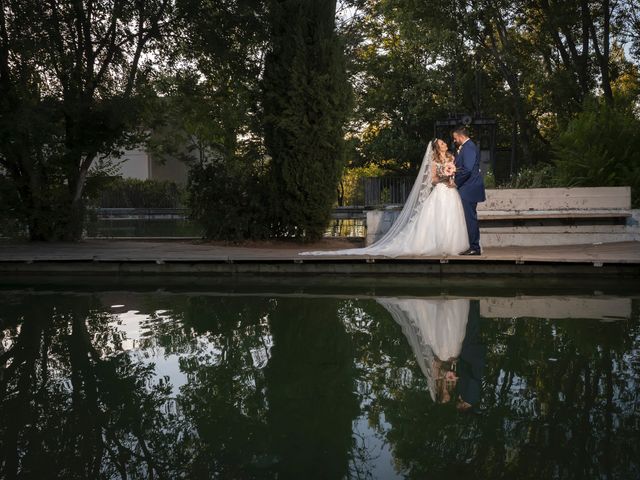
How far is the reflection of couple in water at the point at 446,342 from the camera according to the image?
4.91 m

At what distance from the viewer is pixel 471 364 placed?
557 cm

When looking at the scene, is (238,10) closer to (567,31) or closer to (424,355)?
(424,355)

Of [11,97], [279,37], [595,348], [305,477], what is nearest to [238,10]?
[279,37]

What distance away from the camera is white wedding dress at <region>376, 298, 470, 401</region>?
19.1 feet

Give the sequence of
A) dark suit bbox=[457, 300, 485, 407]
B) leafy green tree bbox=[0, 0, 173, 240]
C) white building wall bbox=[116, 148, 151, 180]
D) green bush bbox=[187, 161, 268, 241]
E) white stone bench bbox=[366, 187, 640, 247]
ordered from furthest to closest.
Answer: white building wall bbox=[116, 148, 151, 180], green bush bbox=[187, 161, 268, 241], leafy green tree bbox=[0, 0, 173, 240], white stone bench bbox=[366, 187, 640, 247], dark suit bbox=[457, 300, 485, 407]

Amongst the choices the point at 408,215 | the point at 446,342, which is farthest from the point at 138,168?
the point at 446,342

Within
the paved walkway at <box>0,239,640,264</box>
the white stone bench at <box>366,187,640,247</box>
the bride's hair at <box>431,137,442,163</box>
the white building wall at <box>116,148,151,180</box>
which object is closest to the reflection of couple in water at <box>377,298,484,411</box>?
the paved walkway at <box>0,239,640,264</box>

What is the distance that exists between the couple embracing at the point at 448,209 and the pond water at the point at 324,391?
287 cm

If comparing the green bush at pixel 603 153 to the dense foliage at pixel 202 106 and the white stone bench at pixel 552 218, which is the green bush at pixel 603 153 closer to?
the dense foliage at pixel 202 106

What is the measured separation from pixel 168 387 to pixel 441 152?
7.64 m

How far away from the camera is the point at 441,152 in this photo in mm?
11477

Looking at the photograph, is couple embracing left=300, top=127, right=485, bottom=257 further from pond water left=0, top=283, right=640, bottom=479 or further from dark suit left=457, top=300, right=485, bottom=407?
dark suit left=457, top=300, right=485, bottom=407

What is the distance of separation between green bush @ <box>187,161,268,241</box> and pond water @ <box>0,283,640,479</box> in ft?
19.3

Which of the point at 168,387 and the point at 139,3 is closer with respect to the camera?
the point at 168,387
